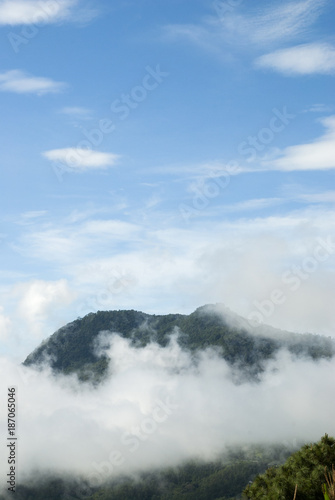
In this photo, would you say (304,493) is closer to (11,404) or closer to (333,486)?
(333,486)

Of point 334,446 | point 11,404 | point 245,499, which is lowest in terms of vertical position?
point 245,499

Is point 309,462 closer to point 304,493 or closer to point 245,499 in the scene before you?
point 304,493

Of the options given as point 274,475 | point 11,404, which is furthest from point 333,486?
point 11,404

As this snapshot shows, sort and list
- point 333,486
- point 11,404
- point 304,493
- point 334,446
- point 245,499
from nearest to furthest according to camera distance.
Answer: point 333,486, point 304,493, point 334,446, point 245,499, point 11,404

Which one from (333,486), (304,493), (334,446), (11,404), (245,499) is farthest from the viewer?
(11,404)

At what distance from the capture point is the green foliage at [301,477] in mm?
41938

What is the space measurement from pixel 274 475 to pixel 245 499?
147 inches

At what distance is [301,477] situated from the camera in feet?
140

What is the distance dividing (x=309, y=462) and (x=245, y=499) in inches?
308

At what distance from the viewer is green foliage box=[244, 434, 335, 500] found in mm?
41938

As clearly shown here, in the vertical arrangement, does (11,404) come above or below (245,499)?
above

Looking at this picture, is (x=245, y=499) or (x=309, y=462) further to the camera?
(x=245, y=499)

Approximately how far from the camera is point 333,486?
16.0 metres

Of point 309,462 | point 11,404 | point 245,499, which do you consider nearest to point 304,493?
point 309,462
